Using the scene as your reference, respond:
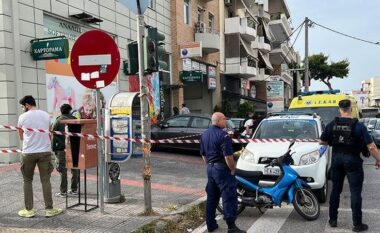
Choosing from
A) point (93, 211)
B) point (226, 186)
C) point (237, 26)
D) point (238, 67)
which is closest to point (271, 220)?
point (226, 186)

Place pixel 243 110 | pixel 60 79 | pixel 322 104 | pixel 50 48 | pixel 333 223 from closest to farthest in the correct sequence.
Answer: pixel 333 223 < pixel 50 48 < pixel 60 79 < pixel 322 104 < pixel 243 110

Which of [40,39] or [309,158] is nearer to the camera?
[309,158]

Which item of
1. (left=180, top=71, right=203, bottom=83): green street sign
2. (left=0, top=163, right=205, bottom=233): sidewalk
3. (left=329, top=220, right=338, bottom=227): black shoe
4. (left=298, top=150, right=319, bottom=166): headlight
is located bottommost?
(left=329, top=220, right=338, bottom=227): black shoe

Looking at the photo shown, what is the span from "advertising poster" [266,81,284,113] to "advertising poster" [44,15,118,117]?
1245 centimetres

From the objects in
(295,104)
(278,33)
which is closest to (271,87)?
(295,104)

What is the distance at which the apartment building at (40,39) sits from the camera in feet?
40.2

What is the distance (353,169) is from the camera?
253 inches

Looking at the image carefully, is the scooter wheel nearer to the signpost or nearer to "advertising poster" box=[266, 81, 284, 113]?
the signpost

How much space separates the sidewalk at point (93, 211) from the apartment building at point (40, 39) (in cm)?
296

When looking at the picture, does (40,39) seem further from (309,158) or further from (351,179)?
(351,179)

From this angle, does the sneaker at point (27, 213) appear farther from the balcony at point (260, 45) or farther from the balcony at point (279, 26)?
the balcony at point (279, 26)

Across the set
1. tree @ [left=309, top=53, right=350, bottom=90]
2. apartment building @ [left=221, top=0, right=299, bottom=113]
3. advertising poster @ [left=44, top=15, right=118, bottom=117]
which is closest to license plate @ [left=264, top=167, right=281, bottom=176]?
advertising poster @ [left=44, top=15, right=118, bottom=117]

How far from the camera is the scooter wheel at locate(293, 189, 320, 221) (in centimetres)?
698

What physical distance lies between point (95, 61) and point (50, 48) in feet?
21.1
